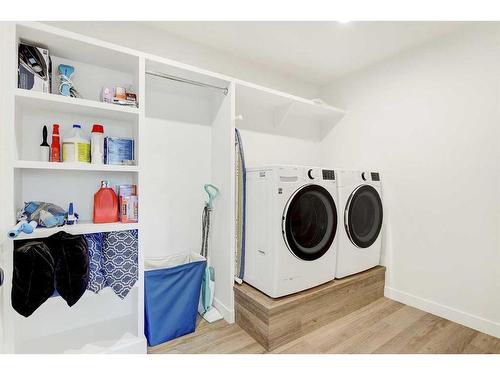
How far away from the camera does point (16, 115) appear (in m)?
1.31

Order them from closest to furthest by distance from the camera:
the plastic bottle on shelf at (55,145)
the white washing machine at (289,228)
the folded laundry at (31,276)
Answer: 1. the folded laundry at (31,276)
2. the plastic bottle on shelf at (55,145)
3. the white washing machine at (289,228)

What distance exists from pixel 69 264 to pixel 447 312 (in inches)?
105

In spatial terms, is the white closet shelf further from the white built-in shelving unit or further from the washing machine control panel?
the washing machine control panel

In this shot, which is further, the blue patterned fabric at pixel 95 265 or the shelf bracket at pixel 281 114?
the shelf bracket at pixel 281 114

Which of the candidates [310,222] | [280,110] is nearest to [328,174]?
[310,222]

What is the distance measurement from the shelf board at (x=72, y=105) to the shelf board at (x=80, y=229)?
0.69m

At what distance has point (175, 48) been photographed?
2.03 m

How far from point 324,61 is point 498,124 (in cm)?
147

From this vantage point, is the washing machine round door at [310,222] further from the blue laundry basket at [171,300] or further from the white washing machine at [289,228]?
the blue laundry basket at [171,300]

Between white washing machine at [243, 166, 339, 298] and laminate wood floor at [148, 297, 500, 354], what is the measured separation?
1.12 feet

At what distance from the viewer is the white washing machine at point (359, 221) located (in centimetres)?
205

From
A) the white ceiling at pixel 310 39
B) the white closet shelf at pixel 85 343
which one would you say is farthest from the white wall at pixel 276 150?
the white closet shelf at pixel 85 343
